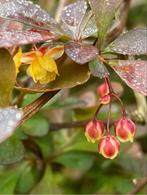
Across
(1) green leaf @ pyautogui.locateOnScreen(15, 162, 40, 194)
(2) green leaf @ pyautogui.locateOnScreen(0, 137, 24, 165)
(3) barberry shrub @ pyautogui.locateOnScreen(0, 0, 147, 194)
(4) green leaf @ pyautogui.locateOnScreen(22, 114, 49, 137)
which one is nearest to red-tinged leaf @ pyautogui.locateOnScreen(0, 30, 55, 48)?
(3) barberry shrub @ pyautogui.locateOnScreen(0, 0, 147, 194)

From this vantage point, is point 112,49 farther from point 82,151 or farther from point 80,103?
point 82,151

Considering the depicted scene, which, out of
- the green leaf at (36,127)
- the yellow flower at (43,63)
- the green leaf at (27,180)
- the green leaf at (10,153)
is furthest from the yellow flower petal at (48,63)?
the green leaf at (27,180)

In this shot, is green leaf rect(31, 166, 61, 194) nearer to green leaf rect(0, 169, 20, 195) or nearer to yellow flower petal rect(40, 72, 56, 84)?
green leaf rect(0, 169, 20, 195)

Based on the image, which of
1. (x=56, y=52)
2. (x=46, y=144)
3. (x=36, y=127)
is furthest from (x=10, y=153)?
(x=46, y=144)

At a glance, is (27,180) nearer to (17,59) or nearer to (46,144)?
(46,144)

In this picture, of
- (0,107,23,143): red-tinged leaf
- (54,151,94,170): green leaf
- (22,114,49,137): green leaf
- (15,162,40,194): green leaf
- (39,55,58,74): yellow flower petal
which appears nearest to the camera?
(0,107,23,143): red-tinged leaf
